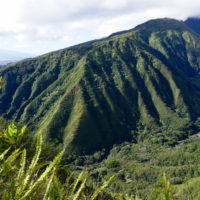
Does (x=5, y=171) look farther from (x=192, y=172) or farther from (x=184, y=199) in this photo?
(x=192, y=172)

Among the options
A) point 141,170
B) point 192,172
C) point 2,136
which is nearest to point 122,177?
point 141,170

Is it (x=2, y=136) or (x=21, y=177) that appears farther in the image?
(x=2, y=136)

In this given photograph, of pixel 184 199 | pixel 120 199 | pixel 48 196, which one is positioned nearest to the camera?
pixel 48 196

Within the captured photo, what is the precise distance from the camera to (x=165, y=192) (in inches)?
173

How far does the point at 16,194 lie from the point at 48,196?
2.67 ft

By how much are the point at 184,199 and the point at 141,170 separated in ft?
655

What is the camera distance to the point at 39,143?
4.83 meters

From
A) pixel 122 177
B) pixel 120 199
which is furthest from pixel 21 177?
pixel 122 177

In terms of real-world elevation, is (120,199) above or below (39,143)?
below

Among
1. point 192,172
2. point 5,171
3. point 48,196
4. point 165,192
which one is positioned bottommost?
point 192,172

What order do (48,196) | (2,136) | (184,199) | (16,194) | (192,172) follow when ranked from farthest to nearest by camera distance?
1. (192,172)
2. (2,136)
3. (184,199)
4. (48,196)
5. (16,194)

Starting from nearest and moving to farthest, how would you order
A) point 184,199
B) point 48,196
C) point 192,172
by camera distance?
point 48,196, point 184,199, point 192,172

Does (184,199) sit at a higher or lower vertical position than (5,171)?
lower

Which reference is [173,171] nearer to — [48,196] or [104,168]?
[104,168]
